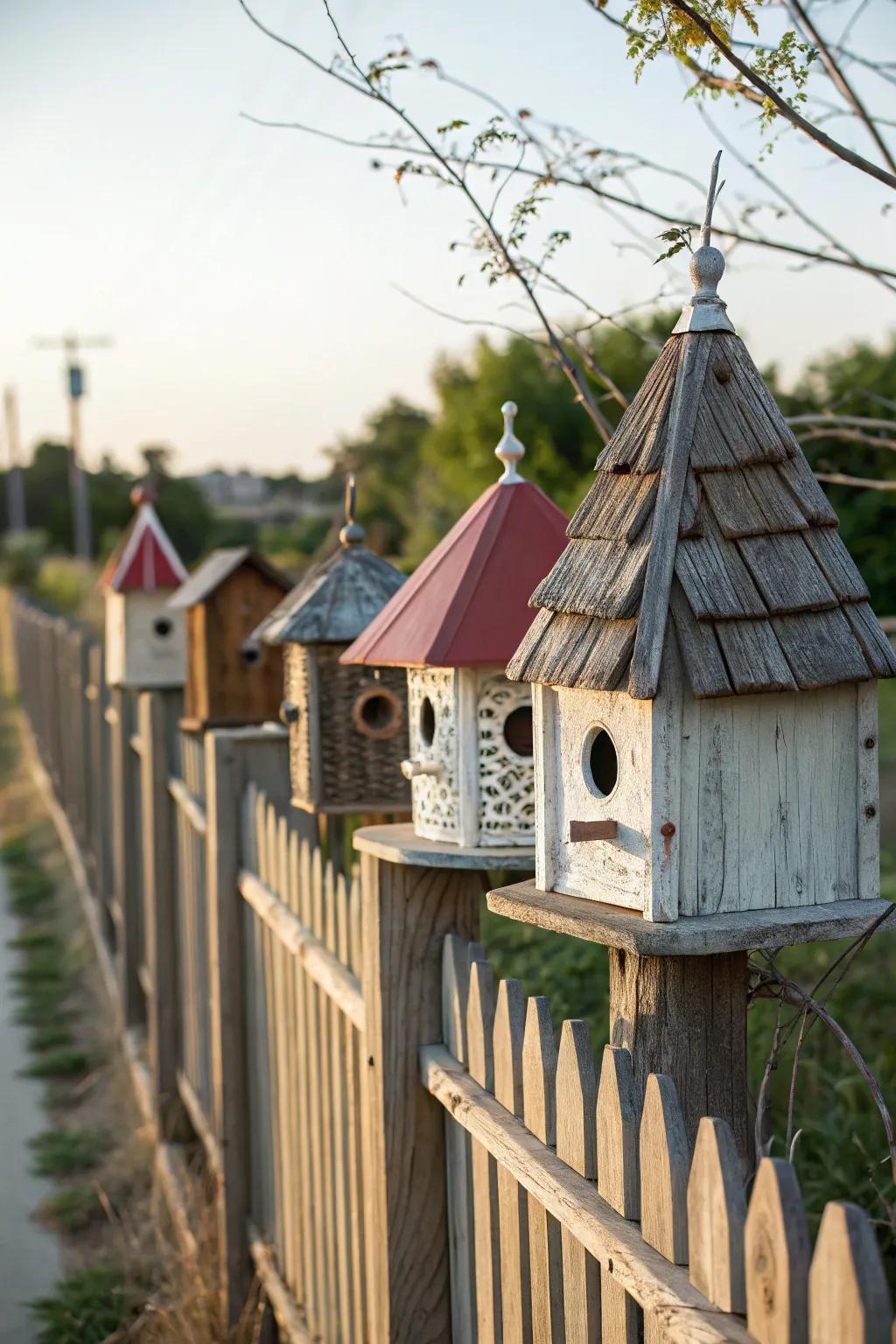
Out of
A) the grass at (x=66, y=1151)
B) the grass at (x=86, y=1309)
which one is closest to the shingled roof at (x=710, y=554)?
the grass at (x=86, y=1309)

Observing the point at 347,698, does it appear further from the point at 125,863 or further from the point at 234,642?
the point at 125,863

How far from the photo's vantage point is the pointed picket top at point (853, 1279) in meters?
1.24

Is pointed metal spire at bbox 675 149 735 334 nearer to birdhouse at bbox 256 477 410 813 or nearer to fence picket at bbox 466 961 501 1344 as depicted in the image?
fence picket at bbox 466 961 501 1344

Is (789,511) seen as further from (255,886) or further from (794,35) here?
(255,886)

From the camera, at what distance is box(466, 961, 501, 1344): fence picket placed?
7.63 feet

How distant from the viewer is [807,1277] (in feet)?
4.55

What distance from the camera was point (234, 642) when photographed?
4551 millimetres

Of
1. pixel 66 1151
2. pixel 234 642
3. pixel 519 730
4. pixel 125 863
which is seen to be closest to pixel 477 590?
pixel 519 730

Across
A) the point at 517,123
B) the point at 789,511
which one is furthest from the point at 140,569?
the point at 789,511

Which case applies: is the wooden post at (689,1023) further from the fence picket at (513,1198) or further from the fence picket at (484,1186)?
the fence picket at (484,1186)

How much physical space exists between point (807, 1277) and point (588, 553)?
Result: 3.07 feet

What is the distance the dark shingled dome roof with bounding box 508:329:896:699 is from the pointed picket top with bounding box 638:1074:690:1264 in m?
0.47

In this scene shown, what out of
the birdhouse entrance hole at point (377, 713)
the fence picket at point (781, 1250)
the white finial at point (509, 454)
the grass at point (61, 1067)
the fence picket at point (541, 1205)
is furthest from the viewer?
the grass at point (61, 1067)

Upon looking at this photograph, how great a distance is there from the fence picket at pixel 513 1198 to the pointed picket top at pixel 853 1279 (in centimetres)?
92
